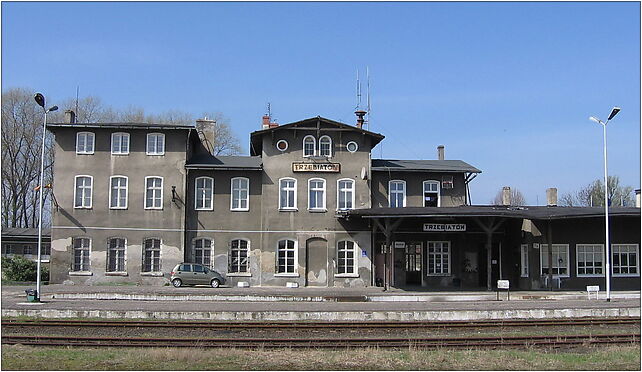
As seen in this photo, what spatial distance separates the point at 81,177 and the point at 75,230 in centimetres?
257

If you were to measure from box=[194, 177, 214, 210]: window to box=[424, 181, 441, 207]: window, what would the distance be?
10.6 metres

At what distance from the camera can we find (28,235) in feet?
147

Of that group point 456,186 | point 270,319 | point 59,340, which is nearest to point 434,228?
point 456,186

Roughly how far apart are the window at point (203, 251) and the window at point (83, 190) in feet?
18.2

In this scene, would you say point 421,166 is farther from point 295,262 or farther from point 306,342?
point 306,342

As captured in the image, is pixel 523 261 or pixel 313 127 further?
pixel 313 127

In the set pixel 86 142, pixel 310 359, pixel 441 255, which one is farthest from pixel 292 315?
pixel 86 142

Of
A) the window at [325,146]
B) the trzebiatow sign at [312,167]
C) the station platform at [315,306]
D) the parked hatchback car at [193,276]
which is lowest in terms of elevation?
the station platform at [315,306]

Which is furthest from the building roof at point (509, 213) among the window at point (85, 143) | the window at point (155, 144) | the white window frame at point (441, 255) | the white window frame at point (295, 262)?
the window at point (85, 143)

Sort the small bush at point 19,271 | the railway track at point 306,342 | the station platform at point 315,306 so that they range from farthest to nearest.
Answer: the small bush at point 19,271 < the station platform at point 315,306 < the railway track at point 306,342

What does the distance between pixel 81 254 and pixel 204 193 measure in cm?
648

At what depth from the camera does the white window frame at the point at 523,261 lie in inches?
1240

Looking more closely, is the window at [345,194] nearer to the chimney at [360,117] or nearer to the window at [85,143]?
the chimney at [360,117]

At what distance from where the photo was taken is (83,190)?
3378 centimetres
